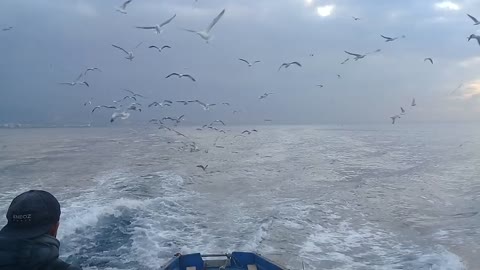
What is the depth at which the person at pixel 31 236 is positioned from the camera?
2219mm

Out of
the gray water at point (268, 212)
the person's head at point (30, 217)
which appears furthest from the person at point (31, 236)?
the gray water at point (268, 212)

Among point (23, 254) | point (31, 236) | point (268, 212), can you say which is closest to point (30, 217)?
point (31, 236)

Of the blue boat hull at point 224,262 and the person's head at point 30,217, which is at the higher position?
the person's head at point 30,217

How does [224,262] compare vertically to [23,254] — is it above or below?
below

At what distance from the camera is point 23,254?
2217 millimetres

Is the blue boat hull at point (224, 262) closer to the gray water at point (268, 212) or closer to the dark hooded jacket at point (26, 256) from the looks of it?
the gray water at point (268, 212)

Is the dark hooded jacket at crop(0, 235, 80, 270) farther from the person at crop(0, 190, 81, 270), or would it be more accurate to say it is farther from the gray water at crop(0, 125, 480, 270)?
the gray water at crop(0, 125, 480, 270)

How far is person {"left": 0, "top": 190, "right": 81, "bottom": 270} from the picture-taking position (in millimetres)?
2219

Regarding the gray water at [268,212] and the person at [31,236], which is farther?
the gray water at [268,212]

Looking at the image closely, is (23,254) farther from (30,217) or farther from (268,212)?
(268,212)

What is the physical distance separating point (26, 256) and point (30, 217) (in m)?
0.23

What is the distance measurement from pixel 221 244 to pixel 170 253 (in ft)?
5.38

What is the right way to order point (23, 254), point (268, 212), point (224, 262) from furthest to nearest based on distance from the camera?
1. point (268, 212)
2. point (224, 262)
3. point (23, 254)

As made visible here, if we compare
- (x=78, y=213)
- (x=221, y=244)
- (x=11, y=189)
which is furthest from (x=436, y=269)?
(x=11, y=189)
